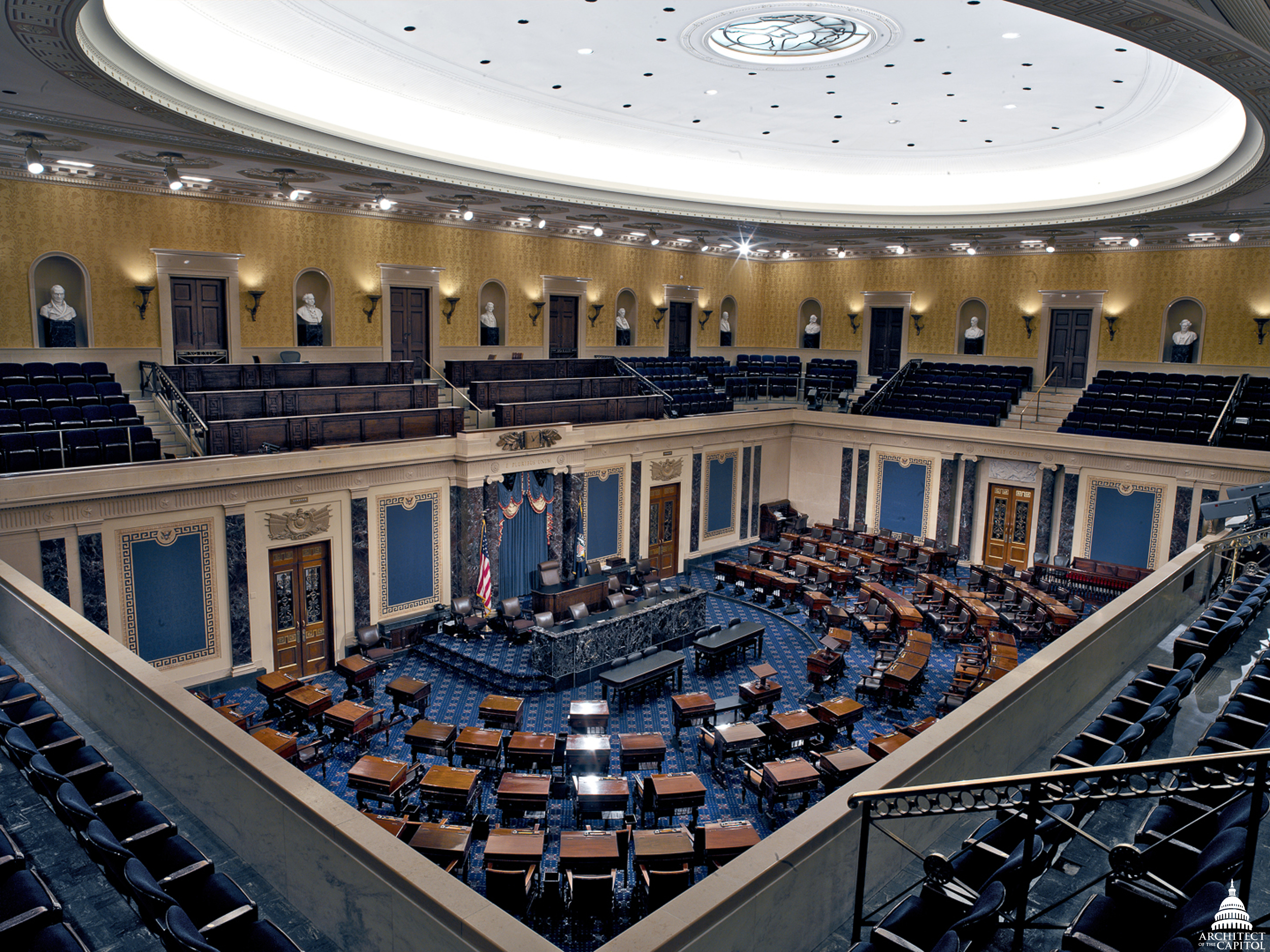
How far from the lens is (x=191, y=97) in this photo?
975cm

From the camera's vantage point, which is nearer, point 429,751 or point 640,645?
point 429,751

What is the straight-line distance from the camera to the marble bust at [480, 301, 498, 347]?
1903 centimetres

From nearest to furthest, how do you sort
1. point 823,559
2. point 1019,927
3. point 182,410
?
point 1019,927 → point 182,410 → point 823,559

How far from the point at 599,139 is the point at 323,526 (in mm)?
8255

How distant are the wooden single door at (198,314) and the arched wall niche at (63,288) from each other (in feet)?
4.14

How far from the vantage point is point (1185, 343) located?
18.8 m

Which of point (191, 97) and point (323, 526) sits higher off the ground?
point (191, 97)

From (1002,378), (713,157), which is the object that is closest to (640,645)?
(713,157)

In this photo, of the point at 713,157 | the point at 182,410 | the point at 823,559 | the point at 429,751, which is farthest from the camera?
the point at 823,559

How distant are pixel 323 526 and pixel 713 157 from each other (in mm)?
9990

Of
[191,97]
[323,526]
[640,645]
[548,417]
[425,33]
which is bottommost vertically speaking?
[640,645]

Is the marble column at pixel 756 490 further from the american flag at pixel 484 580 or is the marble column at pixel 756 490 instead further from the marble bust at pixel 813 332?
the american flag at pixel 484 580

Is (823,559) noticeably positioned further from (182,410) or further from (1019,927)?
(1019,927)

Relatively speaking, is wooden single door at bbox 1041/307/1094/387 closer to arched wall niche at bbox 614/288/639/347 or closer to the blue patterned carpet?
the blue patterned carpet
